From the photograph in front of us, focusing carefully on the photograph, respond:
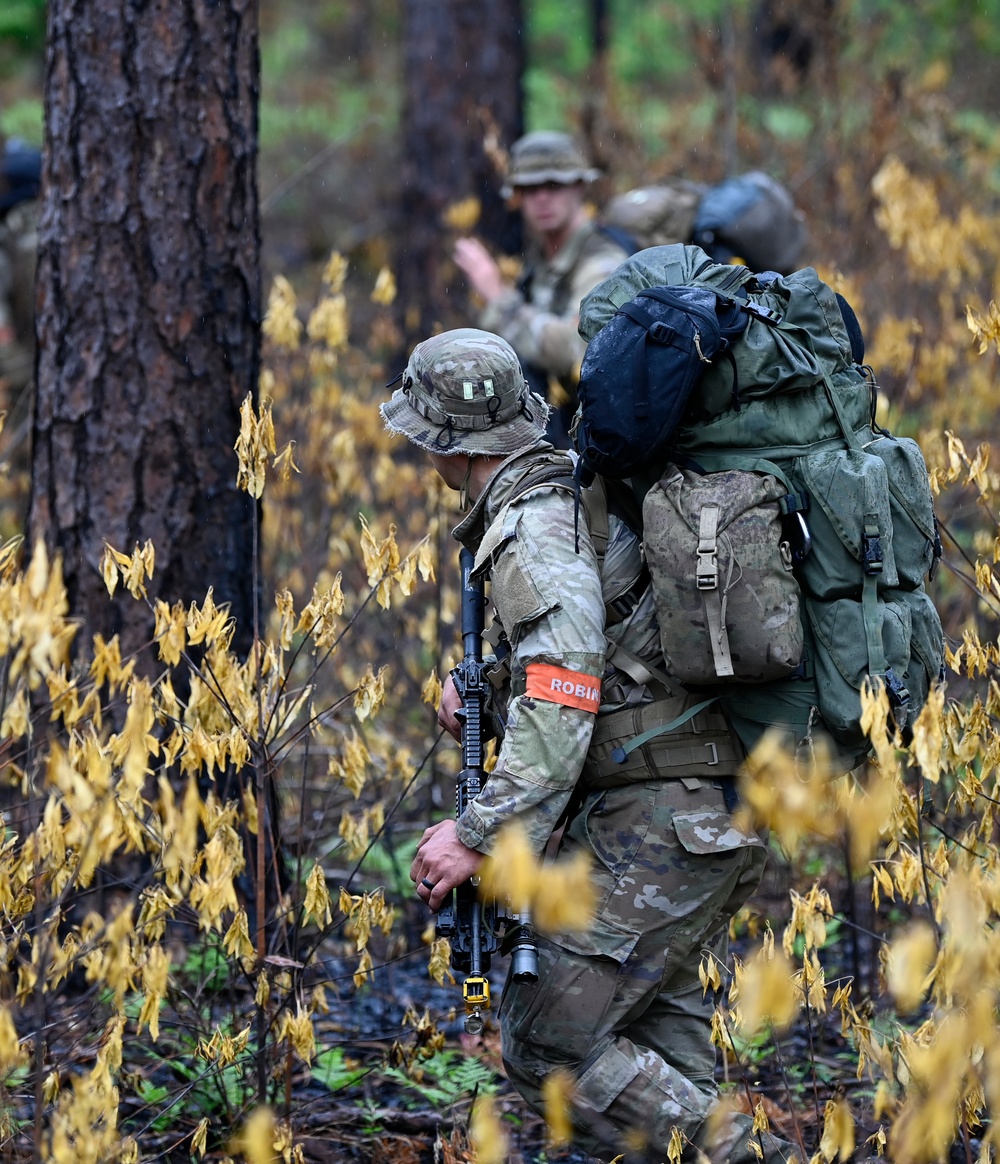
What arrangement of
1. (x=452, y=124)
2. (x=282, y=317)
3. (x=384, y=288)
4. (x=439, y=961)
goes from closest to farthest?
(x=439, y=961) < (x=282, y=317) < (x=384, y=288) < (x=452, y=124)

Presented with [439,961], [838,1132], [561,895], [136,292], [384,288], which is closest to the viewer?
[561,895]

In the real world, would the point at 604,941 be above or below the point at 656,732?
below

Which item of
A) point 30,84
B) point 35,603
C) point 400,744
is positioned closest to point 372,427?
point 400,744

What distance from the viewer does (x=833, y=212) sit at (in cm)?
728

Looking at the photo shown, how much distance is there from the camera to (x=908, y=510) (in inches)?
102

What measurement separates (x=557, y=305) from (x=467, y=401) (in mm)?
2889

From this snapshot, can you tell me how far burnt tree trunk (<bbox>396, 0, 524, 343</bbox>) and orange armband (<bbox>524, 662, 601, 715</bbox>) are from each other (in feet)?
18.1

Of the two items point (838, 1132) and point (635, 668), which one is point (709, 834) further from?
point (838, 1132)

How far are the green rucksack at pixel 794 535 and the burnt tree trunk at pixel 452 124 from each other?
212 inches

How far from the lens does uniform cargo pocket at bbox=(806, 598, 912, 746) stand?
8.18 feet

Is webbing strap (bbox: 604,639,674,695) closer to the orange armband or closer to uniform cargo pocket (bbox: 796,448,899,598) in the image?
the orange armband

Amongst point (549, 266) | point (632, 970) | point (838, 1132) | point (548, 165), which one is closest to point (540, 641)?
point (632, 970)

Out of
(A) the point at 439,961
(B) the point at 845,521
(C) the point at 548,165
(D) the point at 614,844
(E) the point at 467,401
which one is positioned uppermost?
(C) the point at 548,165

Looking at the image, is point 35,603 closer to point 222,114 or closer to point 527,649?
point 527,649
